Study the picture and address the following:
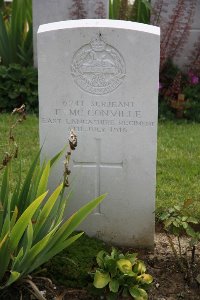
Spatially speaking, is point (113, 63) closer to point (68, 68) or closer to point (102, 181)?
point (68, 68)

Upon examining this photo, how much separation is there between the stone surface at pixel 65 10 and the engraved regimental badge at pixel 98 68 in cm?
361

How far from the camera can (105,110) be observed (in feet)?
11.4

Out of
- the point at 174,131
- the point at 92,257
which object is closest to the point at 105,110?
the point at 92,257

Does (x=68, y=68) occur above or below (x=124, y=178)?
above

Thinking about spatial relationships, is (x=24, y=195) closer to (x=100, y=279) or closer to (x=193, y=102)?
(x=100, y=279)

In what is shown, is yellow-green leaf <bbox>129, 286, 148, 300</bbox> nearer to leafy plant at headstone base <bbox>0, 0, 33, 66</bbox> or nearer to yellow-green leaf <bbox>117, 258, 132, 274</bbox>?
yellow-green leaf <bbox>117, 258, 132, 274</bbox>

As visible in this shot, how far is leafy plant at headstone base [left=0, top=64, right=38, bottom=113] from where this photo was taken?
6789 millimetres

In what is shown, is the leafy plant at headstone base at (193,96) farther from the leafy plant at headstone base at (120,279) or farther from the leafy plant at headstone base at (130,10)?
the leafy plant at headstone base at (120,279)

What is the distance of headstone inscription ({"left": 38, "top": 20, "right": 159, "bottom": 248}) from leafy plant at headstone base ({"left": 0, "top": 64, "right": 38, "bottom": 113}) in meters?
3.29

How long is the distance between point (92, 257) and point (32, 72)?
3890 mm

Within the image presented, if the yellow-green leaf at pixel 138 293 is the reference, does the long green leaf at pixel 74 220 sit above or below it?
above

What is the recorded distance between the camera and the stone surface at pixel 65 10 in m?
6.91

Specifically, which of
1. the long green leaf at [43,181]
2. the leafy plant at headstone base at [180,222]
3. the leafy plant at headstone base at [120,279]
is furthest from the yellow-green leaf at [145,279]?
the long green leaf at [43,181]

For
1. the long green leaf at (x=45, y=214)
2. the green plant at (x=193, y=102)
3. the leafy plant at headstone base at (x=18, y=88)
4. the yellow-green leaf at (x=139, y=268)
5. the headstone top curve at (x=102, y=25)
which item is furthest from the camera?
the leafy plant at headstone base at (x=18, y=88)
